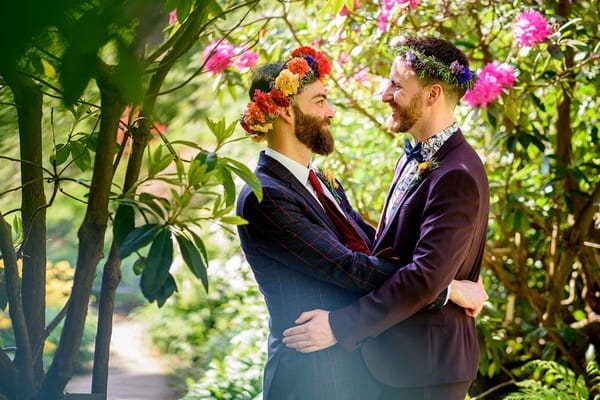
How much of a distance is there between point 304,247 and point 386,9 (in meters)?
1.88

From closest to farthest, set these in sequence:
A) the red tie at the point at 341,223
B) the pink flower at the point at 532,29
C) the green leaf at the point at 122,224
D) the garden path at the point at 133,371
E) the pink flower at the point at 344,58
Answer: the green leaf at the point at 122,224 → the red tie at the point at 341,223 → the pink flower at the point at 532,29 → the pink flower at the point at 344,58 → the garden path at the point at 133,371

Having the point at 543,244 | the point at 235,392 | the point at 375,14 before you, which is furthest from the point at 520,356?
A: the point at 375,14

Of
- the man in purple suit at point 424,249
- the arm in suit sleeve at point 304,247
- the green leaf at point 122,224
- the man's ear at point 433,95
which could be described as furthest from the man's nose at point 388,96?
the green leaf at point 122,224

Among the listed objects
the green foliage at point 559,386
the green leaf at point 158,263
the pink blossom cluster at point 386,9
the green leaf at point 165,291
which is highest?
the pink blossom cluster at point 386,9

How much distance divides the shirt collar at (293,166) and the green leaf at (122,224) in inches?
36.3

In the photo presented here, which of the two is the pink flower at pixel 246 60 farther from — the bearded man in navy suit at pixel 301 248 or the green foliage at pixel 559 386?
the green foliage at pixel 559 386

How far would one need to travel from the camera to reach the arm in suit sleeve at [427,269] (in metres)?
2.08

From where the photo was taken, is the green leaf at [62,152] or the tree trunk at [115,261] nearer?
the tree trunk at [115,261]

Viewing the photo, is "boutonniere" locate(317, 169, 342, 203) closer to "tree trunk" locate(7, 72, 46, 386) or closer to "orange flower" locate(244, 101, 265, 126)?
"orange flower" locate(244, 101, 265, 126)

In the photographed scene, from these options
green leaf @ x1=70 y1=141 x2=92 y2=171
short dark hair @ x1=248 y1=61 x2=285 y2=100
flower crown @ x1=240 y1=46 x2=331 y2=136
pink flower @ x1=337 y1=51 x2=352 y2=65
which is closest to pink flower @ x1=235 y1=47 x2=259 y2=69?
pink flower @ x1=337 y1=51 x2=352 y2=65

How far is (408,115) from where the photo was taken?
7.70ft

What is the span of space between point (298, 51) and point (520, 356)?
9.19 ft

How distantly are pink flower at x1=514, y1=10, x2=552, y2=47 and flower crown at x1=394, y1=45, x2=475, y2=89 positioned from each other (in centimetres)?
108

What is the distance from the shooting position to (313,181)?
2.39 m
